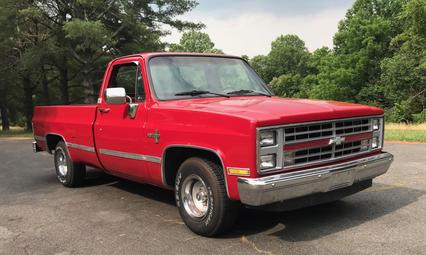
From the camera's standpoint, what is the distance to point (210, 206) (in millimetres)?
4578

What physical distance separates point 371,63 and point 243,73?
46.9 m

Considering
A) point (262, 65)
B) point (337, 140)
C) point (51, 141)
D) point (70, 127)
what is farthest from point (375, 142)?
point (262, 65)

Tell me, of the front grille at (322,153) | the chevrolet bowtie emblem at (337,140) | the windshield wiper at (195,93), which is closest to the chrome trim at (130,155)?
the windshield wiper at (195,93)

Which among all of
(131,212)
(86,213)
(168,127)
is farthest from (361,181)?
(86,213)

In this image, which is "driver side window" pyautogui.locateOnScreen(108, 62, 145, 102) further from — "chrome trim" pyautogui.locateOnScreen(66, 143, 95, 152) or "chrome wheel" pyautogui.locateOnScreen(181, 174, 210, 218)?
"chrome wheel" pyautogui.locateOnScreen(181, 174, 210, 218)

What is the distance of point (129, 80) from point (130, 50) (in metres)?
23.7

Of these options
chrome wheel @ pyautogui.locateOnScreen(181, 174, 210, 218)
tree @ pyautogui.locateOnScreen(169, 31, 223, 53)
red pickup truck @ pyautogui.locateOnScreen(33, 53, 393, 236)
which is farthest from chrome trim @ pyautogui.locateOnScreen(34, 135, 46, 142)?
tree @ pyautogui.locateOnScreen(169, 31, 223, 53)

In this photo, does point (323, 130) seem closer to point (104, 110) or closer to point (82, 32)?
point (104, 110)

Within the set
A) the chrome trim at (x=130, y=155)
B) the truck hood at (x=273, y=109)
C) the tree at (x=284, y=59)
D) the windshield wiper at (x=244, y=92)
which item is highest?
the tree at (x=284, y=59)

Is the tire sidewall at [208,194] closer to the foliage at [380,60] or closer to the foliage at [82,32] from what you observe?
the foliage at [82,32]

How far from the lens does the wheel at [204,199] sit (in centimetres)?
447

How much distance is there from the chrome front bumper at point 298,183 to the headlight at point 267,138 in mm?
308

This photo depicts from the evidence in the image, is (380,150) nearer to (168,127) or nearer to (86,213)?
(168,127)

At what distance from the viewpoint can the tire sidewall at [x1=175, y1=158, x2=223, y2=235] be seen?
14.7ft
